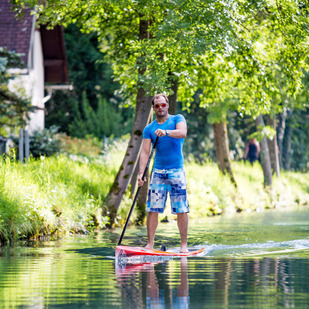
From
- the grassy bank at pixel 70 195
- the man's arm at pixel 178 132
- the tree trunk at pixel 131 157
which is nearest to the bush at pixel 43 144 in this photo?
the grassy bank at pixel 70 195

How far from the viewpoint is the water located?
20.6 ft

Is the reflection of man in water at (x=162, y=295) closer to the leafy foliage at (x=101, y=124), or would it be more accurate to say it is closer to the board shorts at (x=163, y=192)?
the board shorts at (x=163, y=192)

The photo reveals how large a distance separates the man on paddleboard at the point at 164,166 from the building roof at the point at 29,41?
47.0 feet

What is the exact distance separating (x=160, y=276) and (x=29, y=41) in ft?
62.7

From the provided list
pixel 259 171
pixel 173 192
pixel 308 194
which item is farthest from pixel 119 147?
pixel 173 192

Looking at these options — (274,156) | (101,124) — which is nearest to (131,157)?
(274,156)

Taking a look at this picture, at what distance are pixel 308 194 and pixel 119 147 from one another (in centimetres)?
968

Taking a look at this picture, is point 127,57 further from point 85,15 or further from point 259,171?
point 259,171

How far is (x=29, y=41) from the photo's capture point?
25.8 m

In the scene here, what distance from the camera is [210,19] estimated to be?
1370 centimetres

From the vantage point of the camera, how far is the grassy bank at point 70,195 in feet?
40.5

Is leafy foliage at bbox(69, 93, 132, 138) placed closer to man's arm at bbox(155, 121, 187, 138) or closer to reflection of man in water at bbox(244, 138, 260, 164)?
reflection of man in water at bbox(244, 138, 260, 164)

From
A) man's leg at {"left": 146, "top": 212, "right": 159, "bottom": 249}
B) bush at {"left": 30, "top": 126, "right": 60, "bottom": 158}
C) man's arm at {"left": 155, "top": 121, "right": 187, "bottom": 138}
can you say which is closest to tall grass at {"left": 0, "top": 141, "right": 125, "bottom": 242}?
man's leg at {"left": 146, "top": 212, "right": 159, "bottom": 249}

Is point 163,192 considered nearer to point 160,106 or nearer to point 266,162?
point 160,106
